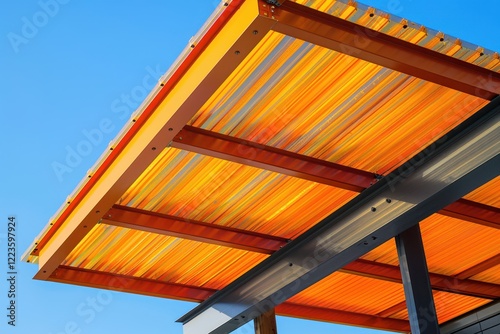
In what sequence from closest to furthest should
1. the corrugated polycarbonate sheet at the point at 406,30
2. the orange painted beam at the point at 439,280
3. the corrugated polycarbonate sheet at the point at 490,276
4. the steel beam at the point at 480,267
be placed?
the corrugated polycarbonate sheet at the point at 406,30
the orange painted beam at the point at 439,280
the steel beam at the point at 480,267
the corrugated polycarbonate sheet at the point at 490,276

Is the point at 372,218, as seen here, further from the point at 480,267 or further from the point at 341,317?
the point at 341,317

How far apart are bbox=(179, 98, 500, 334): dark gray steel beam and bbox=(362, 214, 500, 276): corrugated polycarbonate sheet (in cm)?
118

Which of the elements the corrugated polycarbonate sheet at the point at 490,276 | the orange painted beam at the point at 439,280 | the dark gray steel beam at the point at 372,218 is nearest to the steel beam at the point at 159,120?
the dark gray steel beam at the point at 372,218

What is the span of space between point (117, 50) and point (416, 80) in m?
24.2

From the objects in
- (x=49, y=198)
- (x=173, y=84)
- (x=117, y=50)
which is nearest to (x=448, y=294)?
(x=173, y=84)

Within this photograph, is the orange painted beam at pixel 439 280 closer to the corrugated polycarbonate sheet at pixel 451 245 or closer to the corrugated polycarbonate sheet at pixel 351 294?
the corrugated polycarbonate sheet at pixel 451 245

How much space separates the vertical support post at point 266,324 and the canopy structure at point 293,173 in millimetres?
147

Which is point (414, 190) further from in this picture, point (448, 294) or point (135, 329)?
point (135, 329)

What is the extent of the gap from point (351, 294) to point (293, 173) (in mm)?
3186

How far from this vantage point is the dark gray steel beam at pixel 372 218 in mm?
5840

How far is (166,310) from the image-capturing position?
139ft

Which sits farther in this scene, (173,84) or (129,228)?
(129,228)

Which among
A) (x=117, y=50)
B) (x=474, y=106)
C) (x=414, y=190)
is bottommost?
(x=414, y=190)

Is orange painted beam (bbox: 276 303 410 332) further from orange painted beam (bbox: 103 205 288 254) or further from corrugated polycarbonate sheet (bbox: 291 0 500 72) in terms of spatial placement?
corrugated polycarbonate sheet (bbox: 291 0 500 72)
